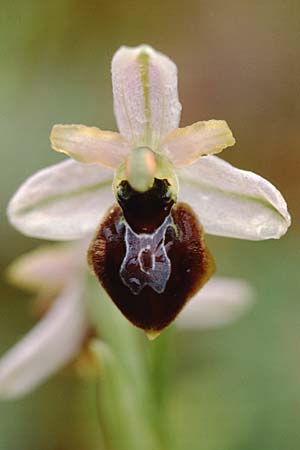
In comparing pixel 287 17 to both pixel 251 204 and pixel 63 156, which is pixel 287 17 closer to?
pixel 63 156

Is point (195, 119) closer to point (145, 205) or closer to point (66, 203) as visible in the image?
point (66, 203)

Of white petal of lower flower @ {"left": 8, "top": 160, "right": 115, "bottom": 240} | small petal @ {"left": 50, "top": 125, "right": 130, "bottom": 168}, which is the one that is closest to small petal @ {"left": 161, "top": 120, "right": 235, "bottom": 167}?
small petal @ {"left": 50, "top": 125, "right": 130, "bottom": 168}

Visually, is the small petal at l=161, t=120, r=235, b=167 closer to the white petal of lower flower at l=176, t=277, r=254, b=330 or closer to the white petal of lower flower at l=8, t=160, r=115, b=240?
the white petal of lower flower at l=8, t=160, r=115, b=240

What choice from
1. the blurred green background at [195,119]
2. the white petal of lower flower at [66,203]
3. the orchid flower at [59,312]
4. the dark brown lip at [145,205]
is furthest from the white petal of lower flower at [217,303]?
the dark brown lip at [145,205]

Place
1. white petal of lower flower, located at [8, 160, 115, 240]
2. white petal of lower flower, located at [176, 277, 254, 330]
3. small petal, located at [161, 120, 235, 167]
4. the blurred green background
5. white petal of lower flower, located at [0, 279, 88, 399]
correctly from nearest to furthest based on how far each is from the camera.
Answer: small petal, located at [161, 120, 235, 167] → white petal of lower flower, located at [8, 160, 115, 240] → white petal of lower flower, located at [0, 279, 88, 399] → white petal of lower flower, located at [176, 277, 254, 330] → the blurred green background

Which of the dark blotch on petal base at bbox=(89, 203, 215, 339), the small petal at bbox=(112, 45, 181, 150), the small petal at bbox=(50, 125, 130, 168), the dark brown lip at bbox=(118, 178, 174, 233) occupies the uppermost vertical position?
the small petal at bbox=(112, 45, 181, 150)

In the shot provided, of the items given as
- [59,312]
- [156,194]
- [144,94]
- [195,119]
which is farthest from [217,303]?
[195,119]
